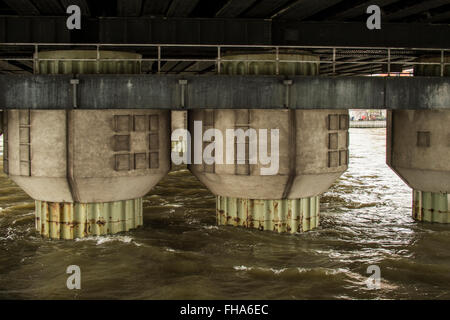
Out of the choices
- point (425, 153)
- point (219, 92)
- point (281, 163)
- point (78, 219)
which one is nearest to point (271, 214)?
point (281, 163)

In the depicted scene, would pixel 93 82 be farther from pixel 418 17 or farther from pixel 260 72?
pixel 418 17

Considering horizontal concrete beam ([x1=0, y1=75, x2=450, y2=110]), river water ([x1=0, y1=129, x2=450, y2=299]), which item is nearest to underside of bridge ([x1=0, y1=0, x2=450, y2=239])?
horizontal concrete beam ([x1=0, y1=75, x2=450, y2=110])

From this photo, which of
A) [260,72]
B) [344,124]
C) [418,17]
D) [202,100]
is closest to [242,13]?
[260,72]

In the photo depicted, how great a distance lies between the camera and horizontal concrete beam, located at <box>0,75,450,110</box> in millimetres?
14766

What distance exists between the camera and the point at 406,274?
1443 cm

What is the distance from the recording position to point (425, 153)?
1866cm

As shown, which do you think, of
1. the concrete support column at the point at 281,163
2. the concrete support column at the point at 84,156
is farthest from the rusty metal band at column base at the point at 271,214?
the concrete support column at the point at 84,156

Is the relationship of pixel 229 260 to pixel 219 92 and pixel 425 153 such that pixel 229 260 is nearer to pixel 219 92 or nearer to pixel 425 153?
pixel 219 92

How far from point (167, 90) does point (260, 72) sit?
3774 millimetres

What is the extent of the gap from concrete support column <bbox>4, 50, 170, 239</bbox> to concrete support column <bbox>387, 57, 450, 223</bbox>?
30.9ft

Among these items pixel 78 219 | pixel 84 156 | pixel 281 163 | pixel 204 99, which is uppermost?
pixel 204 99

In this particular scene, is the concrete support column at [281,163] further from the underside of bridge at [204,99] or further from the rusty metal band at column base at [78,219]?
the rusty metal band at column base at [78,219]

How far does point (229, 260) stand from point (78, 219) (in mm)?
5742

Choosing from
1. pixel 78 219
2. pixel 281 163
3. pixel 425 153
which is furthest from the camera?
pixel 425 153
